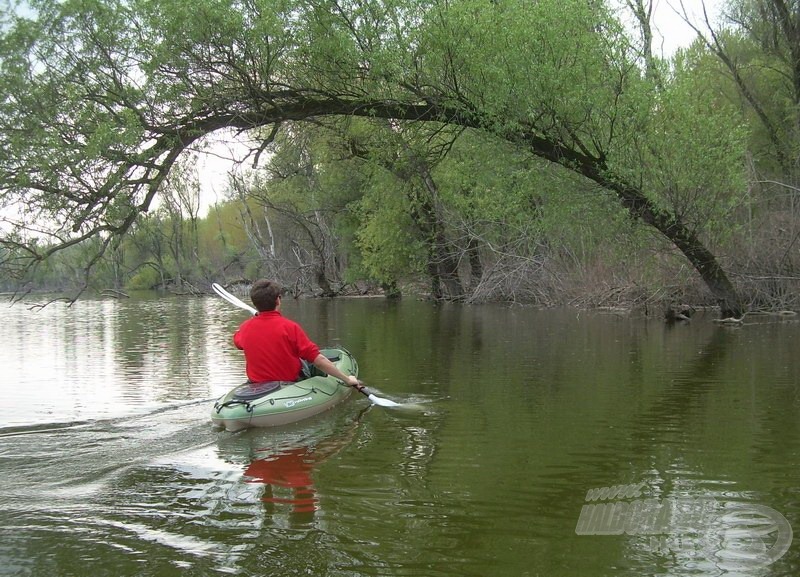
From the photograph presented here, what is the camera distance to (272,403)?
24.9 ft

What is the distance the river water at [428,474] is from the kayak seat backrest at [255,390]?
42 cm

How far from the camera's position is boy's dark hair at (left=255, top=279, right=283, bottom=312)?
25.8 feet

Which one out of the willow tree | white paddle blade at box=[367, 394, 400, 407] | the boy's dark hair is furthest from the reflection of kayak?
the willow tree

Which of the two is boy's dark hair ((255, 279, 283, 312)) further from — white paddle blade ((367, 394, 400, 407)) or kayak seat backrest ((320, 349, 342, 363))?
kayak seat backrest ((320, 349, 342, 363))

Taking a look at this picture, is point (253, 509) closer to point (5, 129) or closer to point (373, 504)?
point (373, 504)

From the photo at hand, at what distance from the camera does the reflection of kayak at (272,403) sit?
7410mm

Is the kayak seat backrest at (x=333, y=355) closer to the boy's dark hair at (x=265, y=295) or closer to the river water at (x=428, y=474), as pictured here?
the river water at (x=428, y=474)

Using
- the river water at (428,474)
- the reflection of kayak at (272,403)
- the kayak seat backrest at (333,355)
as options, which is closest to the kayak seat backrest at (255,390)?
the reflection of kayak at (272,403)

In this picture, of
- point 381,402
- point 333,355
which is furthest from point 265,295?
point 333,355

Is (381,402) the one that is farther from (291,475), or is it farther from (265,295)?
(291,475)

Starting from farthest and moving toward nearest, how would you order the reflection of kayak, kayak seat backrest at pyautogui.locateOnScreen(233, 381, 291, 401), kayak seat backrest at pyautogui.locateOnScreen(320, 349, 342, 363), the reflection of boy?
1. kayak seat backrest at pyautogui.locateOnScreen(320, 349, 342, 363)
2. kayak seat backrest at pyautogui.locateOnScreen(233, 381, 291, 401)
3. the reflection of kayak
4. the reflection of boy

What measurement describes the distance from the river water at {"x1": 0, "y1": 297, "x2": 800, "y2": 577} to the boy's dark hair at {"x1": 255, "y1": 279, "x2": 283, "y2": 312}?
4.18 ft

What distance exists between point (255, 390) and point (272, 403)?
0.23m

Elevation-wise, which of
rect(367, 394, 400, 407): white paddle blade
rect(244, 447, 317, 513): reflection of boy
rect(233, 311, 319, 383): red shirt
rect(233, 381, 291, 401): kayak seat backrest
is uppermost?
rect(233, 311, 319, 383): red shirt
